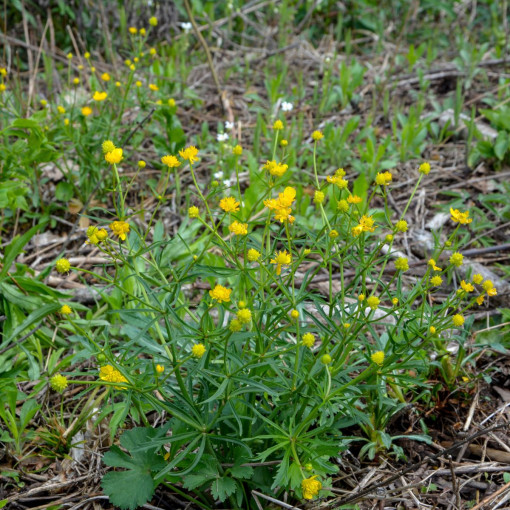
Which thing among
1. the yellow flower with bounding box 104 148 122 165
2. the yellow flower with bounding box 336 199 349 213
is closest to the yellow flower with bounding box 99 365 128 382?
the yellow flower with bounding box 104 148 122 165

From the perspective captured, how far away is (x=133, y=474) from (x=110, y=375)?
0.31m

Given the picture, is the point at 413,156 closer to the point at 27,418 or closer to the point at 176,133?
the point at 176,133

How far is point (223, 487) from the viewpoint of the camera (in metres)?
1.30

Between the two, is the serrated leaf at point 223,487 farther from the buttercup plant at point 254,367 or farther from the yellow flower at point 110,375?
the yellow flower at point 110,375

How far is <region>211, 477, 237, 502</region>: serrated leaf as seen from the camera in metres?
1.29

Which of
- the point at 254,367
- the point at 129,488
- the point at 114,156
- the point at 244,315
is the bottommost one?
the point at 129,488

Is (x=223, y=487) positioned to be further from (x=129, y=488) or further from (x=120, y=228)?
(x=120, y=228)

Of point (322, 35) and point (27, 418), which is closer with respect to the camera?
point (27, 418)

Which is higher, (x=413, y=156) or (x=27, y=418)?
(x=27, y=418)

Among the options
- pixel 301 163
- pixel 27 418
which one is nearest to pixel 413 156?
pixel 301 163

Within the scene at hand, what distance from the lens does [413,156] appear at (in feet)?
10.1

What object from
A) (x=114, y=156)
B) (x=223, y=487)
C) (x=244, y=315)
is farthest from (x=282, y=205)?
(x=223, y=487)

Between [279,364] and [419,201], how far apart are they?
5.86 ft

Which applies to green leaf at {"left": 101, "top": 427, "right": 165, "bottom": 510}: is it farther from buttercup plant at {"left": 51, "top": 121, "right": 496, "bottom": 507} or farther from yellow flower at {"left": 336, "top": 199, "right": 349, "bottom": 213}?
yellow flower at {"left": 336, "top": 199, "right": 349, "bottom": 213}
